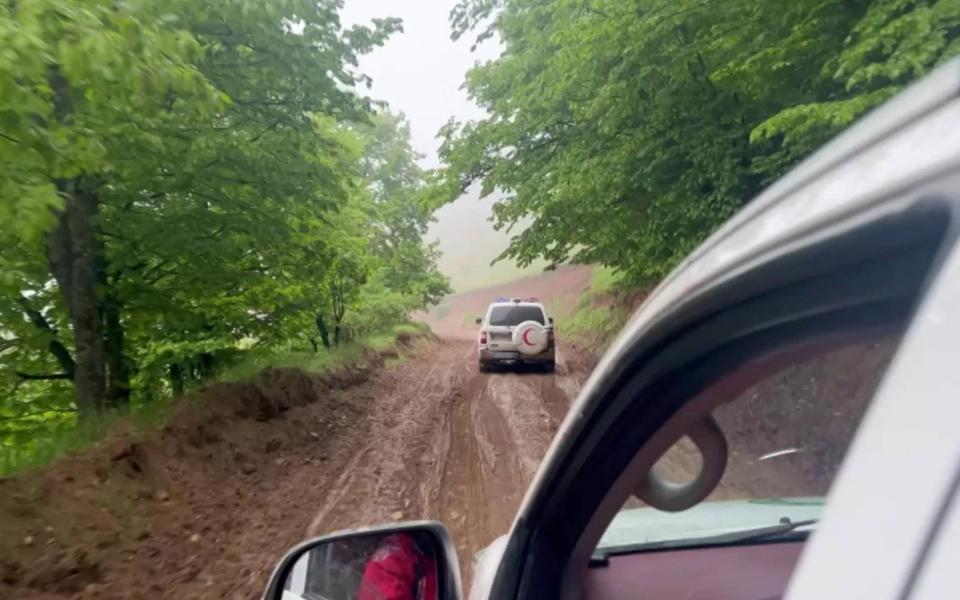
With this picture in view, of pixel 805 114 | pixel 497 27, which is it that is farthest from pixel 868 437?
pixel 497 27

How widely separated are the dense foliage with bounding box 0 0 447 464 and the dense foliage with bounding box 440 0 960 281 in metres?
2.35

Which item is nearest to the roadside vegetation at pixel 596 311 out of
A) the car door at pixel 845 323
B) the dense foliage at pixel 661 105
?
the dense foliage at pixel 661 105

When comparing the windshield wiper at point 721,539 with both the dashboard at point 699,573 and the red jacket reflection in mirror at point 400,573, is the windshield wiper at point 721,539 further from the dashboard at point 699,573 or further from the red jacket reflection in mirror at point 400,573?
the red jacket reflection in mirror at point 400,573

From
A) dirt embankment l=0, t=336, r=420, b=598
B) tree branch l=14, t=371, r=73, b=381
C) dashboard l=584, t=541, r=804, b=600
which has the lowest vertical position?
dashboard l=584, t=541, r=804, b=600

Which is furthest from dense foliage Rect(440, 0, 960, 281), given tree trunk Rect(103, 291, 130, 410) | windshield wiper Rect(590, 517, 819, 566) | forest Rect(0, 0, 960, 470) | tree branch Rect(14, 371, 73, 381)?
tree branch Rect(14, 371, 73, 381)

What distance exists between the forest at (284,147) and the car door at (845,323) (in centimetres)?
334

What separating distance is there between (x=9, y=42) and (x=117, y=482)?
4794mm

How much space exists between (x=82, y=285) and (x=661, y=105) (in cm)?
718

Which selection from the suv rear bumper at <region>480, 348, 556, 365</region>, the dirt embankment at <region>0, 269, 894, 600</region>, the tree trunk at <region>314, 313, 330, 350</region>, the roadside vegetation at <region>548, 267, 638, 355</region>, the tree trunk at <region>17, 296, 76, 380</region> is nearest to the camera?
the dirt embankment at <region>0, 269, 894, 600</region>

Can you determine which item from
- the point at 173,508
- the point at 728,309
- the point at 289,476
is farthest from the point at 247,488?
the point at 728,309

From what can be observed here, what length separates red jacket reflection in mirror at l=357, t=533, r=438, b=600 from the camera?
2074 millimetres

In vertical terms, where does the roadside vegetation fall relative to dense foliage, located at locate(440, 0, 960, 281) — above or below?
above

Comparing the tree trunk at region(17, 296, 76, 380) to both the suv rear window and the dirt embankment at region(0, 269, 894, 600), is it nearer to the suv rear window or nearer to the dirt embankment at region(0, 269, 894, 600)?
the dirt embankment at region(0, 269, 894, 600)

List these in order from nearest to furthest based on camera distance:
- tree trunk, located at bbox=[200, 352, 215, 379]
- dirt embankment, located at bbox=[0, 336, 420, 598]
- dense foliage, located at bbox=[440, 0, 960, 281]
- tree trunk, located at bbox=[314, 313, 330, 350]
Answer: dense foliage, located at bbox=[440, 0, 960, 281]
dirt embankment, located at bbox=[0, 336, 420, 598]
tree trunk, located at bbox=[200, 352, 215, 379]
tree trunk, located at bbox=[314, 313, 330, 350]
